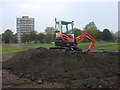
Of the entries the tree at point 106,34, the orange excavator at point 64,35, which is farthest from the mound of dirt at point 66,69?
the tree at point 106,34

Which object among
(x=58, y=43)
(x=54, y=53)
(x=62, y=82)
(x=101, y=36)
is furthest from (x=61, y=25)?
(x=101, y=36)

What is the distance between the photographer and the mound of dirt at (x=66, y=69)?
6.18 metres

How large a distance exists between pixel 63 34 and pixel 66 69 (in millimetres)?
4028

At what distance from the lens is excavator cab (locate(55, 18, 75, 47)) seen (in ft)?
36.9

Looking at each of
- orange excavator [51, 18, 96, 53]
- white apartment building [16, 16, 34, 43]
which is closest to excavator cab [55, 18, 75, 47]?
orange excavator [51, 18, 96, 53]

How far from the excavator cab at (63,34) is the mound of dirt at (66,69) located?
1442mm

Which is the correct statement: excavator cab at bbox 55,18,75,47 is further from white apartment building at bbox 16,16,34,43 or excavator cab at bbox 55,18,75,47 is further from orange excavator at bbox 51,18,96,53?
white apartment building at bbox 16,16,34,43

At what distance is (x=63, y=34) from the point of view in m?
11.2

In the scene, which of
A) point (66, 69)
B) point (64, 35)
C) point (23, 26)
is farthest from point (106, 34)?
point (66, 69)

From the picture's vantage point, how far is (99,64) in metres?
8.92

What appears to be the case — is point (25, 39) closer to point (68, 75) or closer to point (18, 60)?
point (18, 60)

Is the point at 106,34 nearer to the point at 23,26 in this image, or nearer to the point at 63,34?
the point at 23,26

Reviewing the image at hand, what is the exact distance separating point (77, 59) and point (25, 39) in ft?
160

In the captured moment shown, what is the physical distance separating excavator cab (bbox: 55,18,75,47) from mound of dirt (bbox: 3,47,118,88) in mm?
1442
